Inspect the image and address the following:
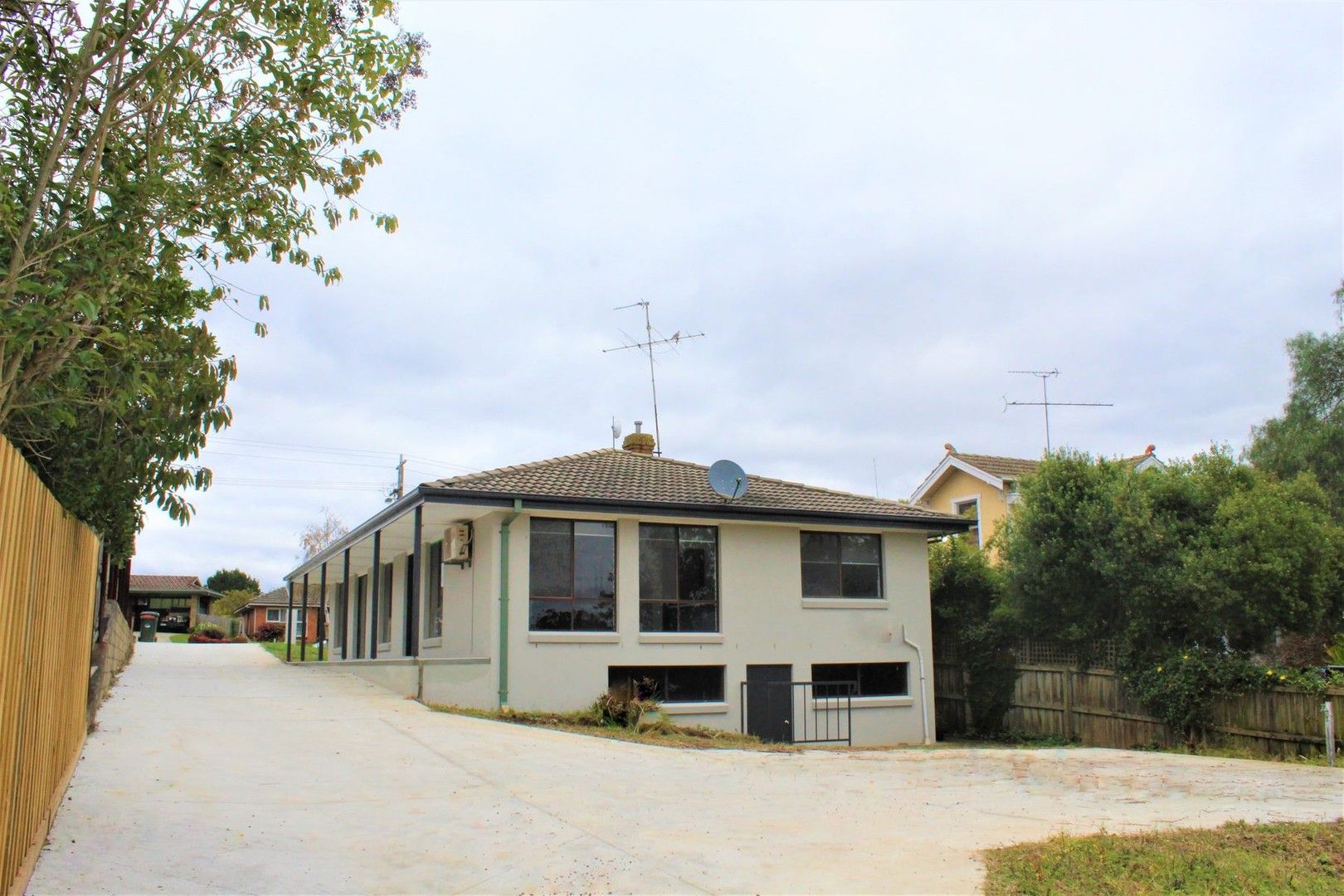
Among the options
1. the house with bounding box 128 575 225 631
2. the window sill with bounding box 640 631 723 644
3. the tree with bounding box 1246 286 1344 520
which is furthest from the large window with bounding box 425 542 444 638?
the house with bounding box 128 575 225 631

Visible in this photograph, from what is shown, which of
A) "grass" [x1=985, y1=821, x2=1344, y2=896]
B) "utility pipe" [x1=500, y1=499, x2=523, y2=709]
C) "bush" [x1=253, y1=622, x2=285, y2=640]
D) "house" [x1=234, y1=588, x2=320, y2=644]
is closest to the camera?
"grass" [x1=985, y1=821, x2=1344, y2=896]

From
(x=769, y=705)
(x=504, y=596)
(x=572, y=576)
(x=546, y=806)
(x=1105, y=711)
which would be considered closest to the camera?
(x=546, y=806)

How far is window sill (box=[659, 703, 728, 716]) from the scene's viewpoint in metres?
18.7

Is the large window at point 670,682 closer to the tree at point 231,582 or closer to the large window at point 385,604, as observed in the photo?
the large window at point 385,604

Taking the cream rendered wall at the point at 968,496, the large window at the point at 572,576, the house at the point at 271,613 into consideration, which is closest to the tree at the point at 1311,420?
the cream rendered wall at the point at 968,496

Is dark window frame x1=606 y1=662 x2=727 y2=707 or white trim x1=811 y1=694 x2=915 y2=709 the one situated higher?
dark window frame x1=606 y1=662 x2=727 y2=707

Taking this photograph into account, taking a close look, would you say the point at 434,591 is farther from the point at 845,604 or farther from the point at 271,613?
the point at 271,613

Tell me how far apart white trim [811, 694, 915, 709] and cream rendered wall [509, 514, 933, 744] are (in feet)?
0.09

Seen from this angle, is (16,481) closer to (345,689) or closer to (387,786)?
(387,786)

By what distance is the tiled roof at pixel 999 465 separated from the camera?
102 ft

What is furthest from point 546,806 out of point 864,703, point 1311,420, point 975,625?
Answer: point 1311,420

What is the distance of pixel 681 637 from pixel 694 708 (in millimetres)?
1231

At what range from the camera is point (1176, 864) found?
706 centimetres

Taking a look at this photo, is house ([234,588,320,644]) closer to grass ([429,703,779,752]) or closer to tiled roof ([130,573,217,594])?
tiled roof ([130,573,217,594])
